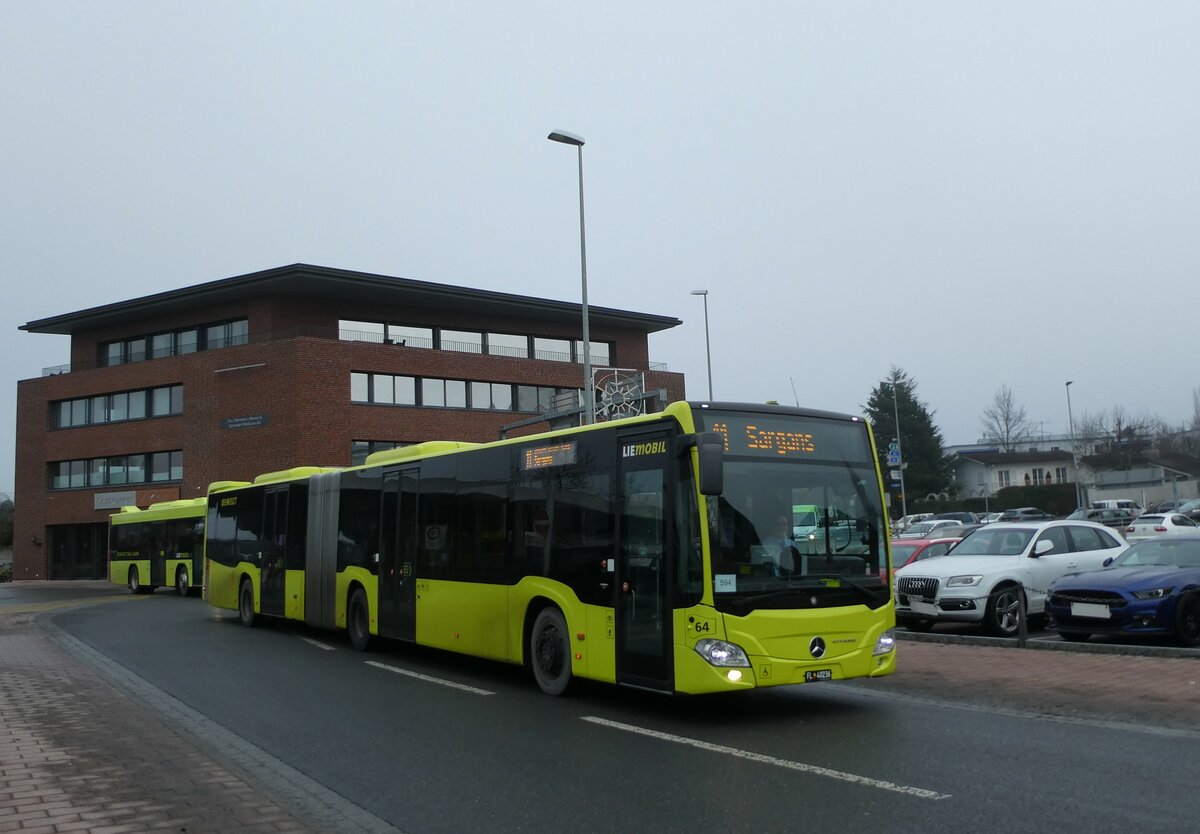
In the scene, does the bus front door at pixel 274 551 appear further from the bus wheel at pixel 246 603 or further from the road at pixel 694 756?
the road at pixel 694 756

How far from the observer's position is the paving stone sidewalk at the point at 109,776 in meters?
6.00

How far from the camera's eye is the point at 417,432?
47812 mm

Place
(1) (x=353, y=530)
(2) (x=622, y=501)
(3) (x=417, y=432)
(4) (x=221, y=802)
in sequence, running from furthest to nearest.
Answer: (3) (x=417, y=432) → (1) (x=353, y=530) → (2) (x=622, y=501) → (4) (x=221, y=802)

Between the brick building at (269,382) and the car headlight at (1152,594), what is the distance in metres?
32.5

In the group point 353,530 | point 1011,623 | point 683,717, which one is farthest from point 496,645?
point 1011,623

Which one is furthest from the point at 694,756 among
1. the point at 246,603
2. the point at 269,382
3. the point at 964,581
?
the point at 269,382

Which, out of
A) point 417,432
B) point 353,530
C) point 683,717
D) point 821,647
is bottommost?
point 683,717

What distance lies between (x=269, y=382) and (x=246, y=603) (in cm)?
2760

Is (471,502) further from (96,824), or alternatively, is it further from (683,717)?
(96,824)

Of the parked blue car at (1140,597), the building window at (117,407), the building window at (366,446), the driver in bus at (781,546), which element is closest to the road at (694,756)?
the driver in bus at (781,546)

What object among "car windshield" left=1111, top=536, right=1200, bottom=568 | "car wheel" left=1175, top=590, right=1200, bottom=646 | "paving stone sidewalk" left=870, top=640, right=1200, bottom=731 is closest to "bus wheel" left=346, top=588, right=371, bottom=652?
"paving stone sidewalk" left=870, top=640, right=1200, bottom=731

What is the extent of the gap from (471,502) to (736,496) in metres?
4.47

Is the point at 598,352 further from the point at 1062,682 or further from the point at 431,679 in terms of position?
the point at 1062,682

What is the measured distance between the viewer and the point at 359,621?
1570 cm
